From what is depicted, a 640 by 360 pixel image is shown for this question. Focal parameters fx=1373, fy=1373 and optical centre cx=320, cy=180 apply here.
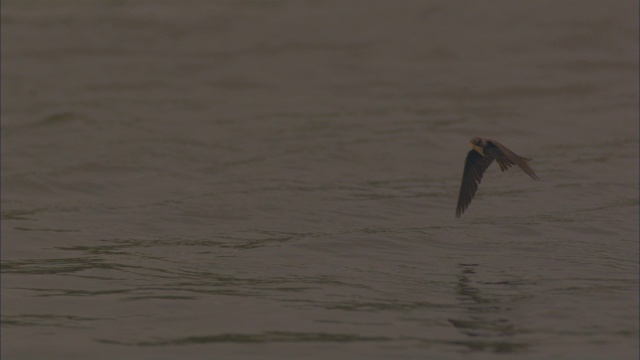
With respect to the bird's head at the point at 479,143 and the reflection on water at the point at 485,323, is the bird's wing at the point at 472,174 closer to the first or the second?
the bird's head at the point at 479,143

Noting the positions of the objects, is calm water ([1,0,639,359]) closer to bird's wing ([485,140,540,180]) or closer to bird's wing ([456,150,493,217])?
bird's wing ([456,150,493,217])

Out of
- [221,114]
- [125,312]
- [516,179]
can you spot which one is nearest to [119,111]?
[221,114]

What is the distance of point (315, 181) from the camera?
527 inches

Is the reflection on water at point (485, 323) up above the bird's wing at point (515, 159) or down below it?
below

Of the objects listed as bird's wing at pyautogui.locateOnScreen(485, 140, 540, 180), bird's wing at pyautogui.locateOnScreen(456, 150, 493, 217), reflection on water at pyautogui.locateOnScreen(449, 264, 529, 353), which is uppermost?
bird's wing at pyautogui.locateOnScreen(485, 140, 540, 180)

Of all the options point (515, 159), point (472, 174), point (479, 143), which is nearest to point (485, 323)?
point (515, 159)

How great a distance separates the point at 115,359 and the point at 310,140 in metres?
7.36

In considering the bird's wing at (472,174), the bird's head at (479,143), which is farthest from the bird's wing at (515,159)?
the bird's wing at (472,174)

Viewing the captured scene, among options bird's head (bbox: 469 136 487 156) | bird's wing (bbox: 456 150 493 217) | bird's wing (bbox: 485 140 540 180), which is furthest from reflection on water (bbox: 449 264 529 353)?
bird's wing (bbox: 456 150 493 217)

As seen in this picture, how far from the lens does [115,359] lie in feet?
25.4

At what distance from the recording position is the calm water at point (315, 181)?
829 centimetres

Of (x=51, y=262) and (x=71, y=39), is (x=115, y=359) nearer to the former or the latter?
(x=51, y=262)

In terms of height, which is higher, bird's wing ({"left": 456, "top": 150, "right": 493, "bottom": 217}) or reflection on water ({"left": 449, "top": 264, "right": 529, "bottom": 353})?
bird's wing ({"left": 456, "top": 150, "right": 493, "bottom": 217})

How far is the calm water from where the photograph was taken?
8289mm
